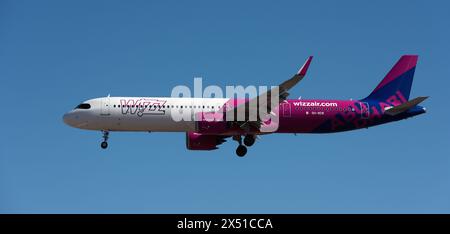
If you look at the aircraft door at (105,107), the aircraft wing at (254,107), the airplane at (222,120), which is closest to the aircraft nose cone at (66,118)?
the airplane at (222,120)

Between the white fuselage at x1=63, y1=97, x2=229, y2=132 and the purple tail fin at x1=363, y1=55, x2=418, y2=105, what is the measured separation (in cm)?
1560

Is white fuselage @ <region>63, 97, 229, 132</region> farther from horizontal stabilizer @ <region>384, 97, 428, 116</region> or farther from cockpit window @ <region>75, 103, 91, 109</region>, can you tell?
horizontal stabilizer @ <region>384, 97, 428, 116</region>

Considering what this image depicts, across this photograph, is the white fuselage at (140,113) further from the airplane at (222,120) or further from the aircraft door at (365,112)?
the aircraft door at (365,112)

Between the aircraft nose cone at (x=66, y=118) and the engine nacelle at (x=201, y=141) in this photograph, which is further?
the engine nacelle at (x=201, y=141)

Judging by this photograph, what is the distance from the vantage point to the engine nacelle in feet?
226

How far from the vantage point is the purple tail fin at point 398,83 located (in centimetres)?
7162

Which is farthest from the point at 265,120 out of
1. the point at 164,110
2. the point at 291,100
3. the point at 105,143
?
the point at 105,143

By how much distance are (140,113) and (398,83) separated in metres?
24.6

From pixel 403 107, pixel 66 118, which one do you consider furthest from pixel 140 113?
pixel 403 107

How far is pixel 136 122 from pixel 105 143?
132 inches

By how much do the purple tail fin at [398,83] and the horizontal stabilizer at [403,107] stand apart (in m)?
2.74

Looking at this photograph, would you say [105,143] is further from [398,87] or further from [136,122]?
[398,87]

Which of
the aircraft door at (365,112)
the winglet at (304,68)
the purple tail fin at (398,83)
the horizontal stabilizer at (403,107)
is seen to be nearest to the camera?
the winglet at (304,68)

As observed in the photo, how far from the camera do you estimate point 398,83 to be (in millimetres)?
72250
